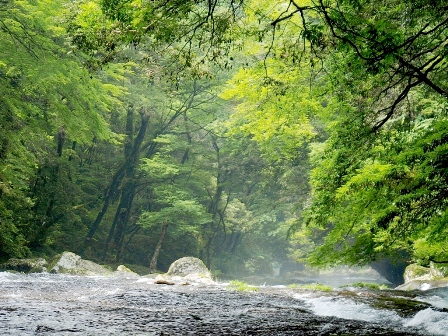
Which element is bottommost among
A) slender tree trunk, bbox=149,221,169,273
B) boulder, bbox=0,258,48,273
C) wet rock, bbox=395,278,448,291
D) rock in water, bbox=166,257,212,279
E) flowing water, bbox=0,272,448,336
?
flowing water, bbox=0,272,448,336

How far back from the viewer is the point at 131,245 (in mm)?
33344

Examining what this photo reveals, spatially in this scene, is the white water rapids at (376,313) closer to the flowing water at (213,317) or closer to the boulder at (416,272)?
the flowing water at (213,317)

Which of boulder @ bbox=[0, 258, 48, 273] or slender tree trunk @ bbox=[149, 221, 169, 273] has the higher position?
slender tree trunk @ bbox=[149, 221, 169, 273]

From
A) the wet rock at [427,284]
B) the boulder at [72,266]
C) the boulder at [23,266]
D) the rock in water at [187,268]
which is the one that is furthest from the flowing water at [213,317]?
the rock in water at [187,268]

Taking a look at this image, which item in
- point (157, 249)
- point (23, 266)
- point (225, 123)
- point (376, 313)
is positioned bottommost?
point (376, 313)

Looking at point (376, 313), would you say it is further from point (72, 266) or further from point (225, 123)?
point (72, 266)

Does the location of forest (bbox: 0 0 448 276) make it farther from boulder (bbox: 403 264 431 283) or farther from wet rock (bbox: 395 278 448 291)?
boulder (bbox: 403 264 431 283)

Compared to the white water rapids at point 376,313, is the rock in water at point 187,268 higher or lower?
higher

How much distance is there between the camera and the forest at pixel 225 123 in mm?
4797

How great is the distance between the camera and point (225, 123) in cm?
2175

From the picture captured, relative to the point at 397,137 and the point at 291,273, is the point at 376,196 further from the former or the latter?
the point at 291,273

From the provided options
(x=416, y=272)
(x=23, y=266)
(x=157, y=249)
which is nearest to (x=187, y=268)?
(x=23, y=266)

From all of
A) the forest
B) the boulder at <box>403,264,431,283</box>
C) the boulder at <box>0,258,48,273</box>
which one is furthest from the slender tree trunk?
the boulder at <box>403,264,431,283</box>

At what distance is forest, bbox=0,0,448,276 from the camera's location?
4797mm
